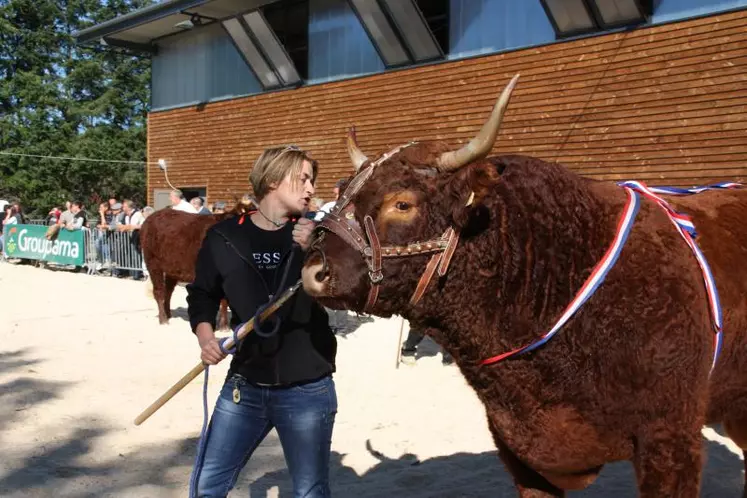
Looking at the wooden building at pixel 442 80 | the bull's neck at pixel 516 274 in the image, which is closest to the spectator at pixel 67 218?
the wooden building at pixel 442 80

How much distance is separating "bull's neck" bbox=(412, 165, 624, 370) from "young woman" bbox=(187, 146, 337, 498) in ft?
1.91

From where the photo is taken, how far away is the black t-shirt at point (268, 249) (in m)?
3.28

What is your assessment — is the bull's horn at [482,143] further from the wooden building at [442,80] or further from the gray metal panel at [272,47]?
the gray metal panel at [272,47]

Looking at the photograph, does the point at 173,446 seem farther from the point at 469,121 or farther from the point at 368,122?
the point at 368,122

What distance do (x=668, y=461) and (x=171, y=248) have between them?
9.20 m

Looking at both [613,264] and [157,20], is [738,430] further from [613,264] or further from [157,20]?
[157,20]

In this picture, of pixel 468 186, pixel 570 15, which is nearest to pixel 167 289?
pixel 570 15

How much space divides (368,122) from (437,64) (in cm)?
211

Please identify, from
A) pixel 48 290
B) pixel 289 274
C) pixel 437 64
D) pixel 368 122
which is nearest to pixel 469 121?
pixel 437 64

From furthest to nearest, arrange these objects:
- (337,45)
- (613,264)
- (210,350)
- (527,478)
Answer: (337,45) < (527,478) < (210,350) < (613,264)

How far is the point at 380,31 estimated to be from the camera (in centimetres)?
1522

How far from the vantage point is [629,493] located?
4680mm

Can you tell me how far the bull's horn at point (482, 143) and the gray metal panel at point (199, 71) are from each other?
17076mm

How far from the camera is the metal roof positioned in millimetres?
18375
